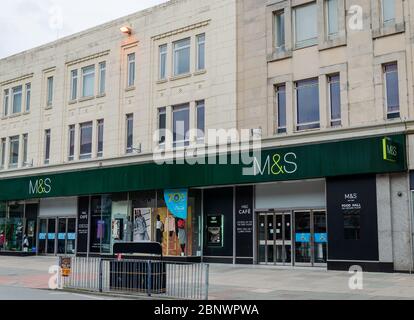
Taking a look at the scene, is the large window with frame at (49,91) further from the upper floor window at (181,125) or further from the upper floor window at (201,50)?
the upper floor window at (201,50)

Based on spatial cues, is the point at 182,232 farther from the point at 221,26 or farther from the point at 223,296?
the point at 223,296

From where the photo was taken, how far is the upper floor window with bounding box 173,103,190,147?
26.5 m

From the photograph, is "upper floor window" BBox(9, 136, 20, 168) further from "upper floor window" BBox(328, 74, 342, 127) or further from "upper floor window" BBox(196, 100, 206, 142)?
"upper floor window" BBox(328, 74, 342, 127)

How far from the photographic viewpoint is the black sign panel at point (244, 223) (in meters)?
24.0

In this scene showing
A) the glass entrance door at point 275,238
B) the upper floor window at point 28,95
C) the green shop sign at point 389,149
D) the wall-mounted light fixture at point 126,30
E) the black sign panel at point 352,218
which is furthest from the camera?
the upper floor window at point 28,95

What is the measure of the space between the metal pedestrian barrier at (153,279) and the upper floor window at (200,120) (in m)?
10.7

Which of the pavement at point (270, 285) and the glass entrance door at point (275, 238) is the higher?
the glass entrance door at point (275, 238)

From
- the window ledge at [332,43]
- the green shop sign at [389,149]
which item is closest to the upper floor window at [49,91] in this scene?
the window ledge at [332,43]

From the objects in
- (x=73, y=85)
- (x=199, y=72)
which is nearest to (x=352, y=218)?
(x=199, y=72)

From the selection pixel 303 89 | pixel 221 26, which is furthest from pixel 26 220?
pixel 303 89

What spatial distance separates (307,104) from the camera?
22.9 metres

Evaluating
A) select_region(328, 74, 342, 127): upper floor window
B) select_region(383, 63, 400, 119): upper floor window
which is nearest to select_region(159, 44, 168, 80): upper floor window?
select_region(328, 74, 342, 127): upper floor window

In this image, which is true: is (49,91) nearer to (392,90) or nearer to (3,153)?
(3,153)

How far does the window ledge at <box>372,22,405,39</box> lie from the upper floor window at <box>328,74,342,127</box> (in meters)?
2.20
